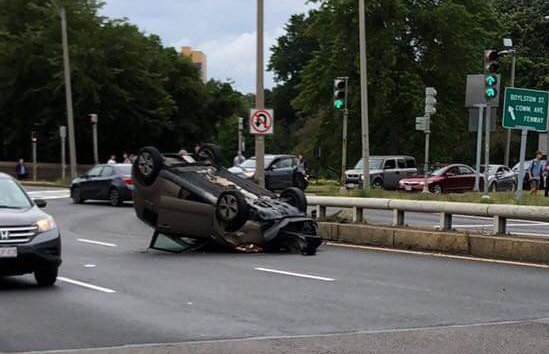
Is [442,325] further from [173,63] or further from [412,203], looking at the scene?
[173,63]

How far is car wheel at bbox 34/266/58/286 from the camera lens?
11266 millimetres

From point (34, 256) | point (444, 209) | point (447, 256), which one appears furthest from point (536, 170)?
point (34, 256)

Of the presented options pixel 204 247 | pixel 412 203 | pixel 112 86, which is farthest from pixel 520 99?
pixel 112 86

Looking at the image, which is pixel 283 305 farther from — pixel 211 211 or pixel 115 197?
pixel 115 197

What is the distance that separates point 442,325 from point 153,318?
297 centimetres

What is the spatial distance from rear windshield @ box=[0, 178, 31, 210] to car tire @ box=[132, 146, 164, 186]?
12.7ft

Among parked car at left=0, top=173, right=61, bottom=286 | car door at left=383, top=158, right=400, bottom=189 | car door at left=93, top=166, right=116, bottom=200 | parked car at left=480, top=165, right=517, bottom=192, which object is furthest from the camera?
car door at left=383, top=158, right=400, bottom=189

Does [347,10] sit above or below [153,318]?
above

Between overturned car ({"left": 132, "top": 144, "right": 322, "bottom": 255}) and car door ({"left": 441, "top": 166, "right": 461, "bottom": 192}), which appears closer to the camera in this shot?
overturned car ({"left": 132, "top": 144, "right": 322, "bottom": 255})

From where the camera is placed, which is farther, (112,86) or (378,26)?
(112,86)

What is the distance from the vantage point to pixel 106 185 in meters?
30.0

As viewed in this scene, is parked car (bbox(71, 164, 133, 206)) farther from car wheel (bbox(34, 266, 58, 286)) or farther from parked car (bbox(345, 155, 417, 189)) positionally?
car wheel (bbox(34, 266, 58, 286))

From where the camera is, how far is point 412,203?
631 inches

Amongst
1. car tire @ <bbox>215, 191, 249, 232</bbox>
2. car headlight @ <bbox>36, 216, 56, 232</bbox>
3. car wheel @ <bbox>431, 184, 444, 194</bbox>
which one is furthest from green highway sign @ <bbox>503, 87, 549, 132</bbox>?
car wheel @ <bbox>431, 184, 444, 194</bbox>
